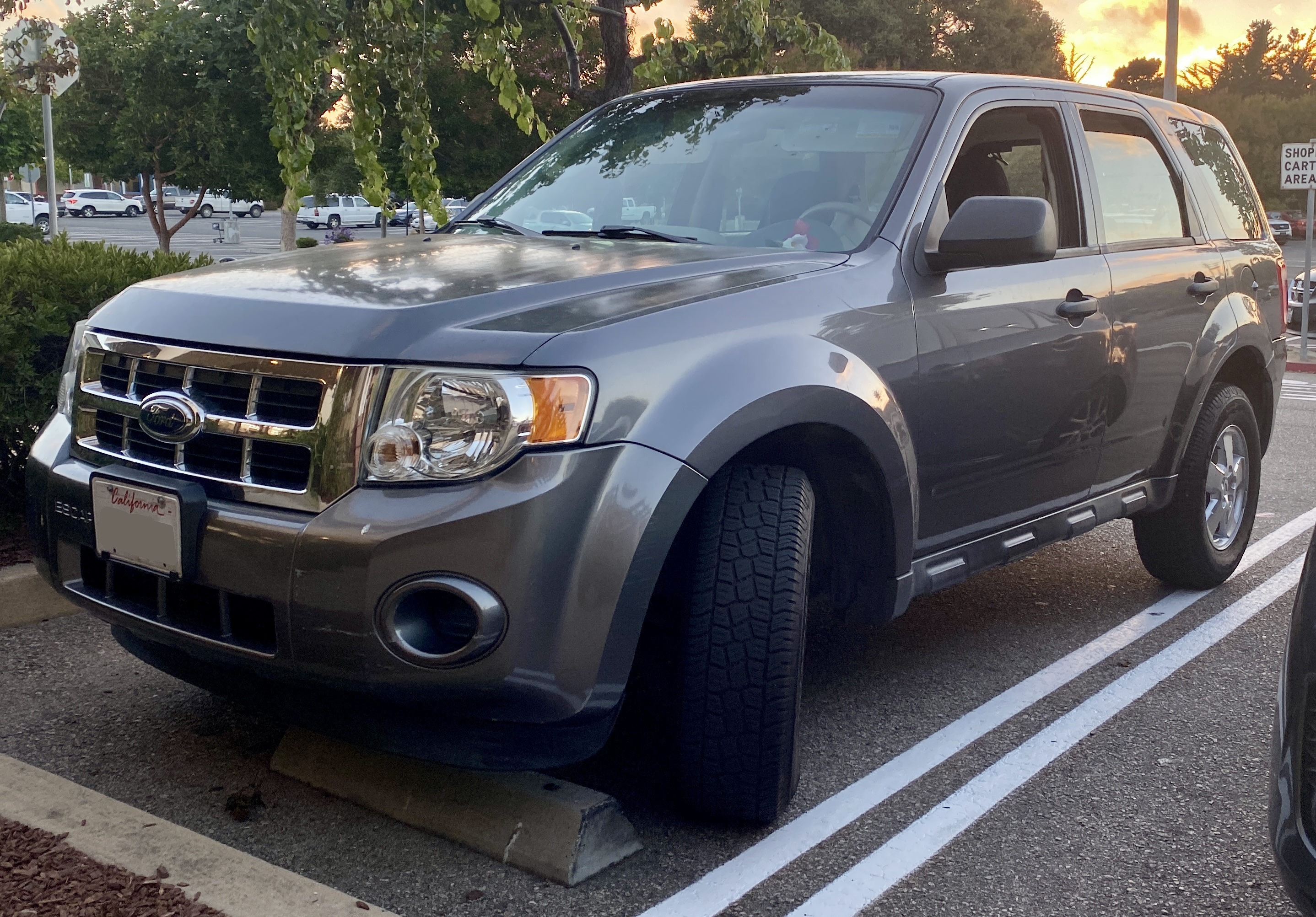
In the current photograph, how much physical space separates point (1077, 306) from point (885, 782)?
5.08ft

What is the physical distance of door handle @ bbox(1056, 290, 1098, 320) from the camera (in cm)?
389

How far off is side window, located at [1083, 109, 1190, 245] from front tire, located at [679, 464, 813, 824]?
6.78 ft

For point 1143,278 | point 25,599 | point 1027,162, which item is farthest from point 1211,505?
point 25,599

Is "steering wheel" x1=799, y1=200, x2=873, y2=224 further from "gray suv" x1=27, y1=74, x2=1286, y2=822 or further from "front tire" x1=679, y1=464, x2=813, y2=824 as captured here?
"front tire" x1=679, y1=464, x2=813, y2=824


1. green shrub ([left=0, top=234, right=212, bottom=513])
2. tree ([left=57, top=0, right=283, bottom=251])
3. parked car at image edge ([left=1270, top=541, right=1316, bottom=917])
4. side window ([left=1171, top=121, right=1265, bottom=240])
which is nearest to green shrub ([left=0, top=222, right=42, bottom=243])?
tree ([left=57, top=0, right=283, bottom=251])

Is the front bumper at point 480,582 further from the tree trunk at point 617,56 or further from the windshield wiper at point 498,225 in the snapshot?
the tree trunk at point 617,56

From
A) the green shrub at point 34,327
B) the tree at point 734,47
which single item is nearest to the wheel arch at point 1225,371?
the green shrub at point 34,327

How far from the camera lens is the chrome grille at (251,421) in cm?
251

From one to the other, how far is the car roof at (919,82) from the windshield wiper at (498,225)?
0.75 meters

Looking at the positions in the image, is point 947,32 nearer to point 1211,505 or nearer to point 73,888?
point 1211,505

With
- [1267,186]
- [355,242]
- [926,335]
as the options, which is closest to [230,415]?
[355,242]

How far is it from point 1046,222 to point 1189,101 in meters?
74.9

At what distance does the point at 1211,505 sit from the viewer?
5.00 m

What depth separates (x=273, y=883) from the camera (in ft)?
8.38
